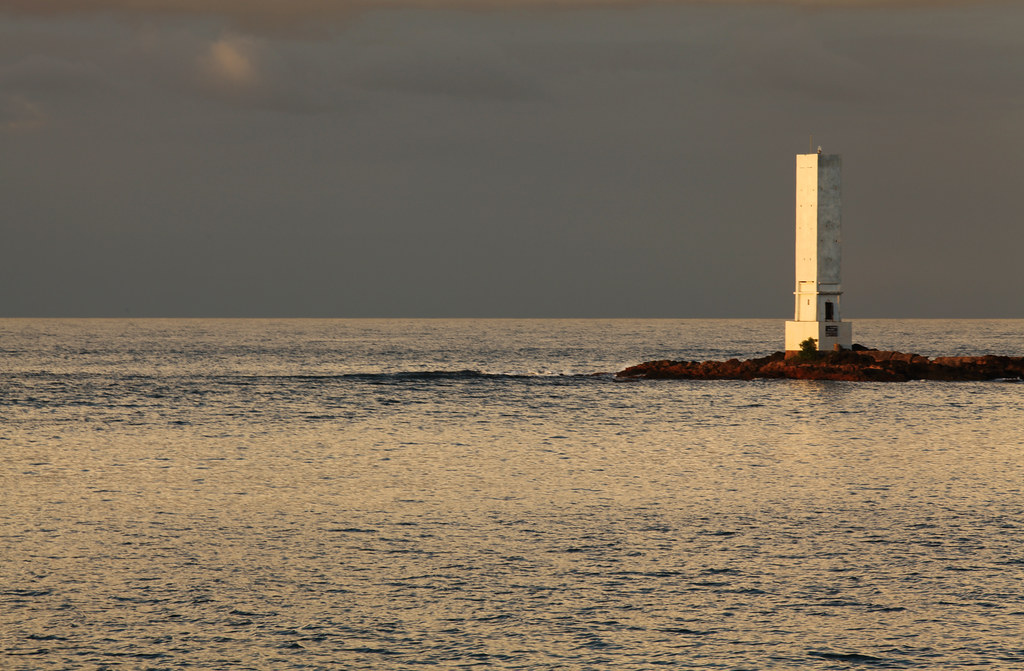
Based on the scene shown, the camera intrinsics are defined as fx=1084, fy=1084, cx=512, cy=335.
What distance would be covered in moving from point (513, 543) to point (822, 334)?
6266 centimetres

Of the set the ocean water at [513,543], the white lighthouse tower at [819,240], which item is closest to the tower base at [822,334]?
the white lighthouse tower at [819,240]

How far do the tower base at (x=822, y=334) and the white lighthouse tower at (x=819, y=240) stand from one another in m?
0.09

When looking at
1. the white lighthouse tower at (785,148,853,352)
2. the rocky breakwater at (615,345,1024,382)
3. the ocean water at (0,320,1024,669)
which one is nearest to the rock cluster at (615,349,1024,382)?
the rocky breakwater at (615,345,1024,382)

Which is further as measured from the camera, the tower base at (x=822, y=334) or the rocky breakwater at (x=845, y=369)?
the tower base at (x=822, y=334)

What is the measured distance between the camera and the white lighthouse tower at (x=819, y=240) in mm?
80000

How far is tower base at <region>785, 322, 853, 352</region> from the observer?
8131 centimetres

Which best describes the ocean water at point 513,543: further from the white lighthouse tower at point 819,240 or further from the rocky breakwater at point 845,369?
the white lighthouse tower at point 819,240

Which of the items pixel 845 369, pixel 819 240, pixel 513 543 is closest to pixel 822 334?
pixel 845 369

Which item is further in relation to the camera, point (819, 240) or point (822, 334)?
point (822, 334)

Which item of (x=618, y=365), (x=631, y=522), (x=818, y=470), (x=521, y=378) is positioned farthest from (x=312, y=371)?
(x=631, y=522)

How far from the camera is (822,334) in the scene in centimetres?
8144

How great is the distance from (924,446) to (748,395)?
1136 inches

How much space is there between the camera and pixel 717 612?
1788cm

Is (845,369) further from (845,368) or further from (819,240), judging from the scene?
(819,240)
